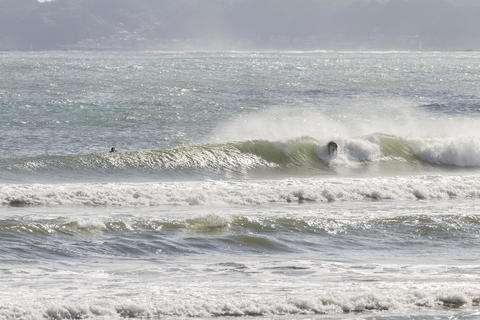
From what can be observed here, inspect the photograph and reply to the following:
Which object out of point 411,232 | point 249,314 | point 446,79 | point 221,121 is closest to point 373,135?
point 221,121

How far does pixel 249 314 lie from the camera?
11.6m

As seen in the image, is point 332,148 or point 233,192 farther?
point 332,148

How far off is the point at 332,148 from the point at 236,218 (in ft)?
41.9

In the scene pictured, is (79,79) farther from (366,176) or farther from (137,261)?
(137,261)

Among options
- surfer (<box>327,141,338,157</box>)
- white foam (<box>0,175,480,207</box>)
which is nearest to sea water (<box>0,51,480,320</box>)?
white foam (<box>0,175,480,207</box>)

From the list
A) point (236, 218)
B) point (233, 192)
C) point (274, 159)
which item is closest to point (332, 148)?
point (274, 159)

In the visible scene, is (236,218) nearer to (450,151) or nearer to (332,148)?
(332,148)

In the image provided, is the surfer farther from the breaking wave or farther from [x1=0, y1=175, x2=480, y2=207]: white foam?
[x1=0, y1=175, x2=480, y2=207]: white foam

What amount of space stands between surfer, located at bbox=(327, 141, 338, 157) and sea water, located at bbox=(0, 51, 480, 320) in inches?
7.5

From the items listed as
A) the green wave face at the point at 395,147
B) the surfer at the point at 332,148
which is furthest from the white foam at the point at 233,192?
the green wave face at the point at 395,147

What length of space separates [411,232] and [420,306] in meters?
5.56

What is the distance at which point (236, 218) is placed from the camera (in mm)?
18203

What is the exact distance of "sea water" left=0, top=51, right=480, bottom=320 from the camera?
12.1 meters

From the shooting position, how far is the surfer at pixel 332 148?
30.2 meters
